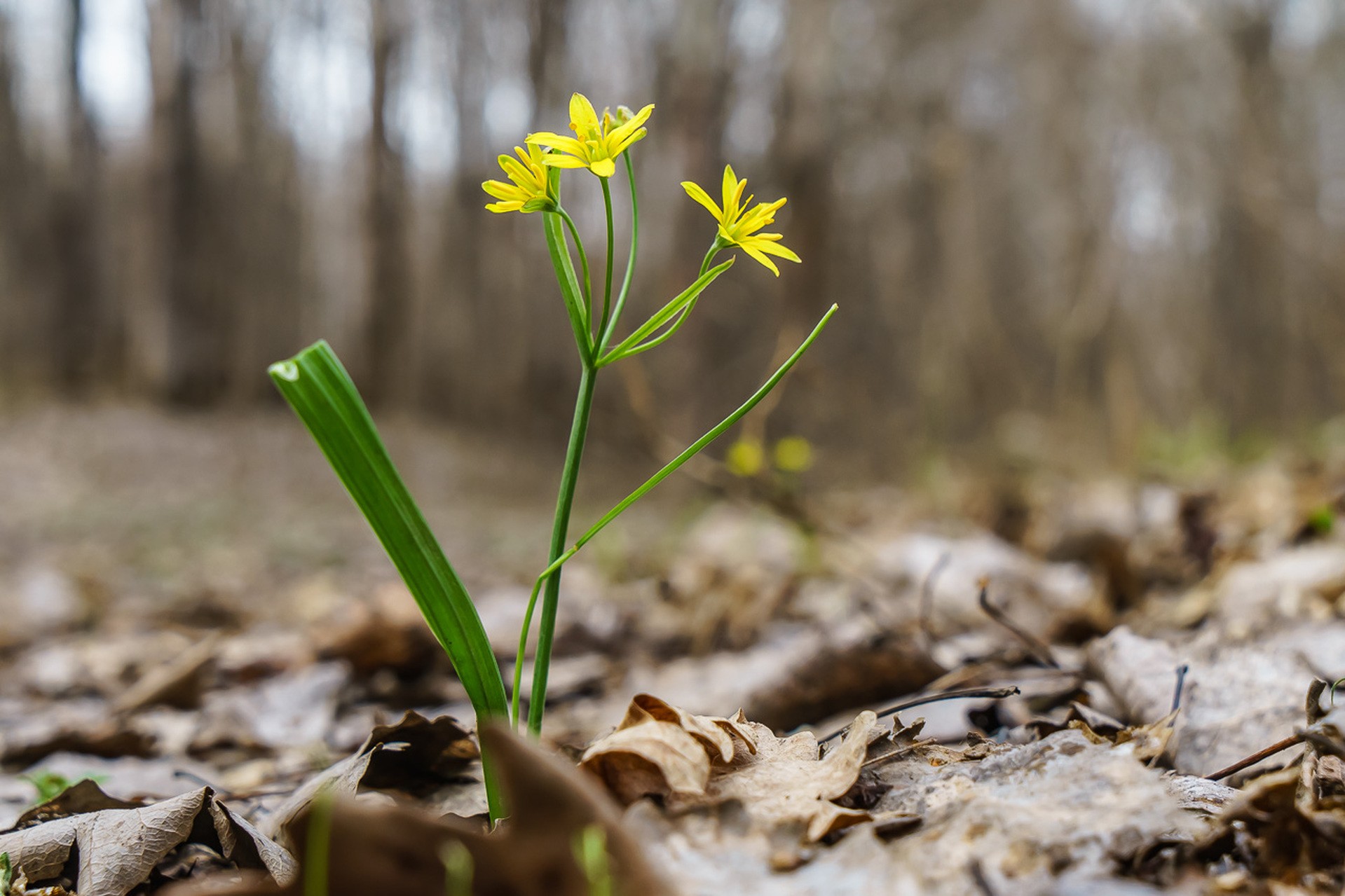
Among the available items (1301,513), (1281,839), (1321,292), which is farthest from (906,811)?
(1321,292)

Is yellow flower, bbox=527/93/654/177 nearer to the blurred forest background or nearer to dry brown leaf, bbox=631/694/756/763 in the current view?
dry brown leaf, bbox=631/694/756/763

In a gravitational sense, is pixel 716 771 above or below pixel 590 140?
below

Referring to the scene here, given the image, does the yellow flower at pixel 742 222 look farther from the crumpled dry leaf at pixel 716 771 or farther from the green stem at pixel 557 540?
the crumpled dry leaf at pixel 716 771

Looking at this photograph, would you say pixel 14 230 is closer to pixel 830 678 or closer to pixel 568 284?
pixel 830 678

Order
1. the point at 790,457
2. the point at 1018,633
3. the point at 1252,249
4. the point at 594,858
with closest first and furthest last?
the point at 594,858 < the point at 1018,633 < the point at 790,457 < the point at 1252,249

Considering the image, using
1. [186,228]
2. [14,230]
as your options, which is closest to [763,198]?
[186,228]

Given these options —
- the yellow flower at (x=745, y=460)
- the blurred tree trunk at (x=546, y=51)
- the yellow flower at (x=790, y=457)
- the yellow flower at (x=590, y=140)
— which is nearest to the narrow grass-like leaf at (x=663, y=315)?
the yellow flower at (x=590, y=140)

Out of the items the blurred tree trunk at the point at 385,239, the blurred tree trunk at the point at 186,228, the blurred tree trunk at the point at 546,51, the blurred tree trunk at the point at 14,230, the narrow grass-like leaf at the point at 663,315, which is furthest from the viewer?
the blurred tree trunk at the point at 14,230

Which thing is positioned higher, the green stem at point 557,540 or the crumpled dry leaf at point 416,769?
the green stem at point 557,540

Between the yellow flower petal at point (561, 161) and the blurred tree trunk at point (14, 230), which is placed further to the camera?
the blurred tree trunk at point (14, 230)
